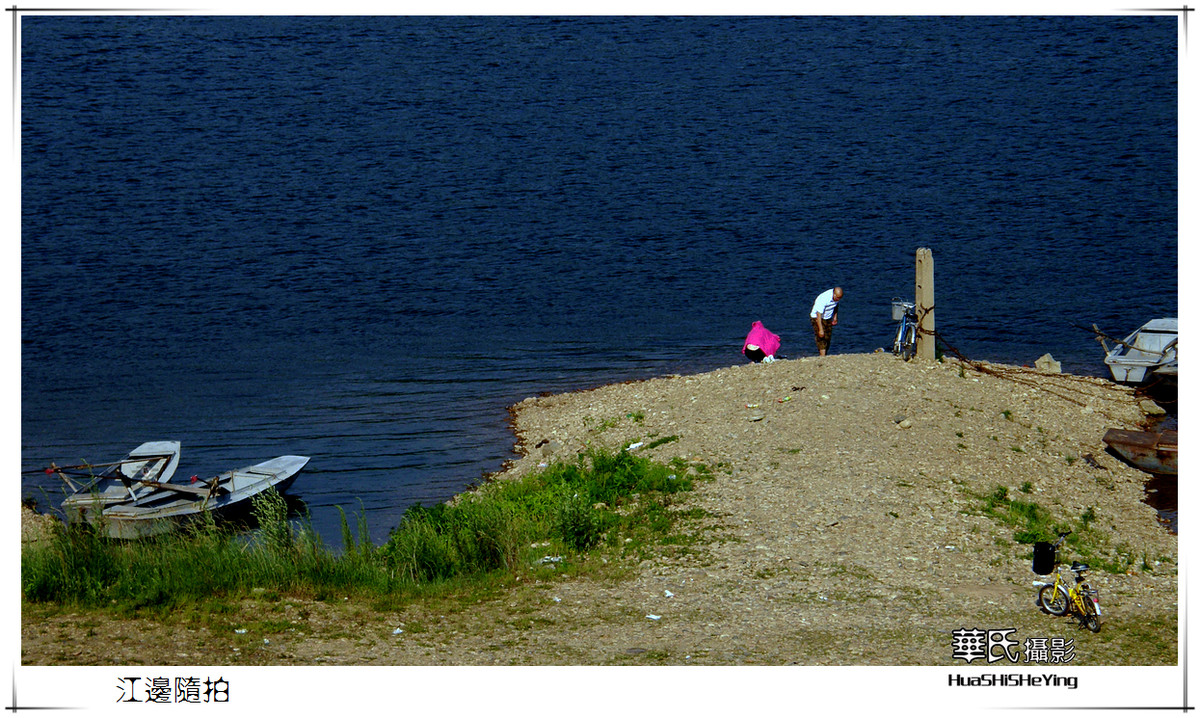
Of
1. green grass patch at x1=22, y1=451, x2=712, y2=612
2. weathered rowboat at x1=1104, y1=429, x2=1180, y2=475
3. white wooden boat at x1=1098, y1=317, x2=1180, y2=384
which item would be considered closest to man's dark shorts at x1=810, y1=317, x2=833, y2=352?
weathered rowboat at x1=1104, y1=429, x2=1180, y2=475

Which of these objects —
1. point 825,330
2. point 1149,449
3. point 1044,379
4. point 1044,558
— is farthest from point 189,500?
point 1044,379

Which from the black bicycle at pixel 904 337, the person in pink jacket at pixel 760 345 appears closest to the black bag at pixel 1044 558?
the black bicycle at pixel 904 337

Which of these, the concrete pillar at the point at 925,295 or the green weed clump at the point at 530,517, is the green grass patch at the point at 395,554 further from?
the concrete pillar at the point at 925,295

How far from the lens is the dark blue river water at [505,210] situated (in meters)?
25.2

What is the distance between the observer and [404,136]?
41750 mm

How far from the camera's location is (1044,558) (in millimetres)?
12430

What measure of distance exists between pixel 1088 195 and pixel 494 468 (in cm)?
2540

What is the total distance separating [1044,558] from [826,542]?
2494 mm

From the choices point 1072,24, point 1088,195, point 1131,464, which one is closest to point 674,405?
point 1131,464

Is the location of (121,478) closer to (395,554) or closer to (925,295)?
(395,554)

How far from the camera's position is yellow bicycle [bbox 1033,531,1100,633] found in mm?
11133

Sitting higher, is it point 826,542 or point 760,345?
point 760,345

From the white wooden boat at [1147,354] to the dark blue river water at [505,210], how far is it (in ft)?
6.18

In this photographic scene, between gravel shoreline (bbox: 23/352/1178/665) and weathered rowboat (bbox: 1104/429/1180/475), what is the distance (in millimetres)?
226
